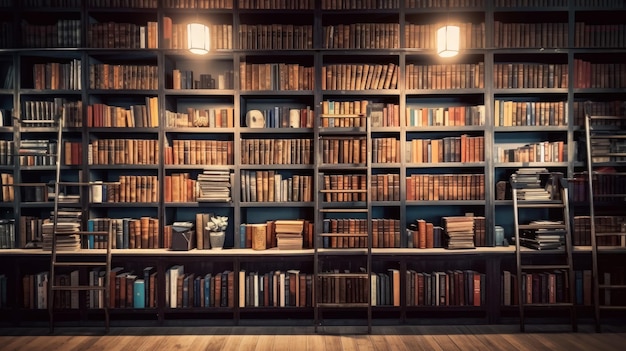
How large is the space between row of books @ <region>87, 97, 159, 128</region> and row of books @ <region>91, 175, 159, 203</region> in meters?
0.52

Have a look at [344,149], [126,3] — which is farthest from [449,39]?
[126,3]

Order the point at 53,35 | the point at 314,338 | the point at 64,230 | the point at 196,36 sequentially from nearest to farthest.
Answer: the point at 196,36
the point at 314,338
the point at 64,230
the point at 53,35

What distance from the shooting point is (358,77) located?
423 cm

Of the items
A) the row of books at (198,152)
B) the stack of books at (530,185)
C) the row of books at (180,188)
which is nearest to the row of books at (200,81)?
the row of books at (198,152)

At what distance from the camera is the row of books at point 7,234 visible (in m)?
4.22

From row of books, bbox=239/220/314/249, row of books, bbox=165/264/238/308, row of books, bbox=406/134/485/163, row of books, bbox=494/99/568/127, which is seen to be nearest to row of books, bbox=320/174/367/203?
row of books, bbox=239/220/314/249

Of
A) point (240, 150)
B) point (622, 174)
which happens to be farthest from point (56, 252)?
point (622, 174)

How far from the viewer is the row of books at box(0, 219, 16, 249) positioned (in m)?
4.22

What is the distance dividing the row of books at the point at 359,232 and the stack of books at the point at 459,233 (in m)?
0.47

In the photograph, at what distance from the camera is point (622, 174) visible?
401 cm

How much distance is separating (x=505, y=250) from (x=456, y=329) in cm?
86

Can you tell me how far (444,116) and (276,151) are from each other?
5.50 feet

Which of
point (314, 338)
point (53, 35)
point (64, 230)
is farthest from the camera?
point (53, 35)

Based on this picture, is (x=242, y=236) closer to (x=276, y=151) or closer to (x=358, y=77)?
(x=276, y=151)
